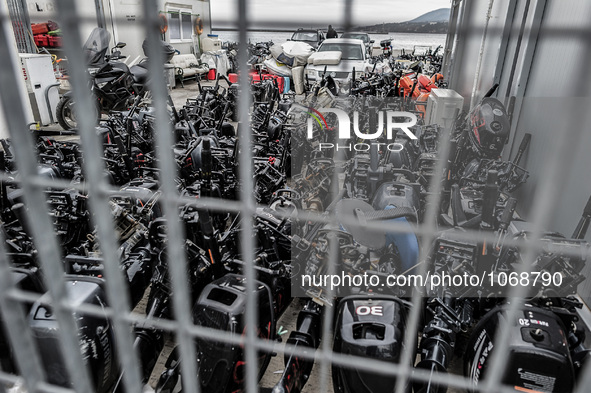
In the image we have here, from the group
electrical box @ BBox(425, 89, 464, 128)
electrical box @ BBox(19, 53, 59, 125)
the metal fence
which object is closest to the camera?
the metal fence

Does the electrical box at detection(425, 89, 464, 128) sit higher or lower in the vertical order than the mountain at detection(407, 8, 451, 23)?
lower

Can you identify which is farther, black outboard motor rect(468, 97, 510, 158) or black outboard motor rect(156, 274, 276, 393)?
black outboard motor rect(468, 97, 510, 158)

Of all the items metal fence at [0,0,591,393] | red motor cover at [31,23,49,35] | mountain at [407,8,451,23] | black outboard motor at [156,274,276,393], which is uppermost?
mountain at [407,8,451,23]

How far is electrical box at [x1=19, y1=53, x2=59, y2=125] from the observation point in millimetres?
6664

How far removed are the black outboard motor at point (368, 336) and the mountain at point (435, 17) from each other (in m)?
1.36

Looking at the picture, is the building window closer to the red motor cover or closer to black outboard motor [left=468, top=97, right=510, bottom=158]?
black outboard motor [left=468, top=97, right=510, bottom=158]

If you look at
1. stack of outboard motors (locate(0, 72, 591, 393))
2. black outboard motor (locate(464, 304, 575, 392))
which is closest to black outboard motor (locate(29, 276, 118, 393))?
stack of outboard motors (locate(0, 72, 591, 393))

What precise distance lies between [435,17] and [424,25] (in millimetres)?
22

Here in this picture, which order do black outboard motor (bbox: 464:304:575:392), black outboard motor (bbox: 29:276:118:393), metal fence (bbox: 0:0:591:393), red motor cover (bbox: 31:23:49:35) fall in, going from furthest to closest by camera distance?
red motor cover (bbox: 31:23:49:35) < black outboard motor (bbox: 29:276:118:393) < black outboard motor (bbox: 464:304:575:392) < metal fence (bbox: 0:0:591:393)

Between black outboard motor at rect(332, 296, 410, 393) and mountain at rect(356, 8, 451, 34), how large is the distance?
4.43 ft

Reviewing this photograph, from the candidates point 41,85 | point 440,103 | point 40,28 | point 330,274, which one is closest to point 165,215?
point 330,274

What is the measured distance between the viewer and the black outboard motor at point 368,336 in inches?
64.9

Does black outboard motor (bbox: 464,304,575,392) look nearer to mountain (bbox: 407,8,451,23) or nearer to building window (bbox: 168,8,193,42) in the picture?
mountain (bbox: 407,8,451,23)

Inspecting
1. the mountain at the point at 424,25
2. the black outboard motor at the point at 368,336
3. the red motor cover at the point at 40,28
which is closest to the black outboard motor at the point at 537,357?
the black outboard motor at the point at 368,336
